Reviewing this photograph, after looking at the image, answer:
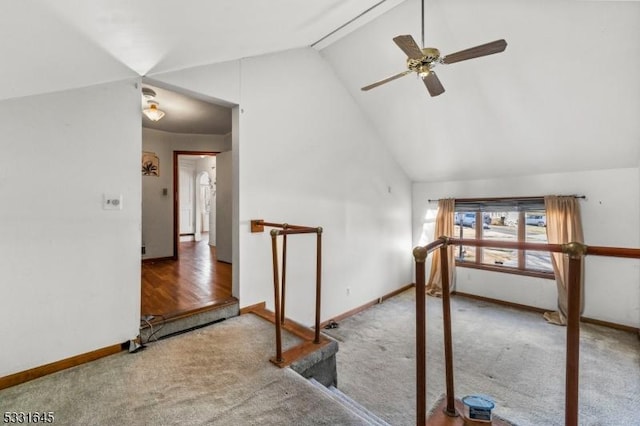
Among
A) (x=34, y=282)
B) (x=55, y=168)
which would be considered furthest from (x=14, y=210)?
(x=34, y=282)

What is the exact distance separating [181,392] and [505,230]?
5654 millimetres

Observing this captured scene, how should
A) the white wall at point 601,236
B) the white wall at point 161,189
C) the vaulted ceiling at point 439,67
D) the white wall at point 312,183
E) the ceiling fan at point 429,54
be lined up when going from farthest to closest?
the white wall at point 161,189
the white wall at point 601,236
the white wall at point 312,183
the ceiling fan at point 429,54
the vaulted ceiling at point 439,67

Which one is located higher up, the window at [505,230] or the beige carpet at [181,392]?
the window at [505,230]

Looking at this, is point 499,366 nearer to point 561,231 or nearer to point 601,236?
point 561,231

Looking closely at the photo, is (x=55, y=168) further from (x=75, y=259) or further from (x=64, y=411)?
(x=64, y=411)

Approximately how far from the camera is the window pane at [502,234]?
5.11 m

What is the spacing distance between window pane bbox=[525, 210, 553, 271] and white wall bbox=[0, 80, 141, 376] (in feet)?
19.3

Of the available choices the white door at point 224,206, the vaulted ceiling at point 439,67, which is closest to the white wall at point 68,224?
the vaulted ceiling at point 439,67

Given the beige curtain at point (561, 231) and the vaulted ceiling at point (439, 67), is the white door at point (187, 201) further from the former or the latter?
the beige curtain at point (561, 231)

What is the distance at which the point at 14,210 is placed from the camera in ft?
5.93

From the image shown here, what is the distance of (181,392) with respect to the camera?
173 centimetres

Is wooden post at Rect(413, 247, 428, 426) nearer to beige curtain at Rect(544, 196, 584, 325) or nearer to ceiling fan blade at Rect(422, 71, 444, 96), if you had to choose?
ceiling fan blade at Rect(422, 71, 444, 96)

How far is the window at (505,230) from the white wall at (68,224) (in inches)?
200

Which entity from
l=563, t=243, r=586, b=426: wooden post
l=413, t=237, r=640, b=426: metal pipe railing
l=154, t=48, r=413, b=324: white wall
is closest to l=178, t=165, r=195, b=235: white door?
l=154, t=48, r=413, b=324: white wall
